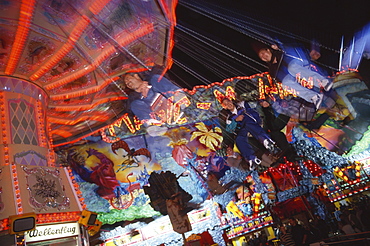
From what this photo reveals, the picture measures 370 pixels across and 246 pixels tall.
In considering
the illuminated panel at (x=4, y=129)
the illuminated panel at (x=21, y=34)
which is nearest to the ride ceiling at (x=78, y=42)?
the illuminated panel at (x=21, y=34)

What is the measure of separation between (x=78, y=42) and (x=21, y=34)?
967 millimetres

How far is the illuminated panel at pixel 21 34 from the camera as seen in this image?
483 centimetres

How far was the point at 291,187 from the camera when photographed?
12.6 metres

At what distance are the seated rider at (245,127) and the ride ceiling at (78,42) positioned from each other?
5700mm

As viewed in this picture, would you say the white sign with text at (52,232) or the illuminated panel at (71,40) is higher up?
the illuminated panel at (71,40)

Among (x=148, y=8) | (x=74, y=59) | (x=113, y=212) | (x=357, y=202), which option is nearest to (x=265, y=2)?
(x=148, y=8)

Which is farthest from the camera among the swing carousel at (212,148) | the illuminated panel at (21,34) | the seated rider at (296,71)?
the seated rider at (296,71)

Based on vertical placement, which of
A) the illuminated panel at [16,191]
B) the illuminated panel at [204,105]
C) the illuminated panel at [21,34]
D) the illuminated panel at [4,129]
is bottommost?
the illuminated panel at [16,191]

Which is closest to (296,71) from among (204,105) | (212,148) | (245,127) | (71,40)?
(245,127)

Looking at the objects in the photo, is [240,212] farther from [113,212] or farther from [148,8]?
[148,8]

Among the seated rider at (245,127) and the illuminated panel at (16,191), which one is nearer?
the illuminated panel at (16,191)

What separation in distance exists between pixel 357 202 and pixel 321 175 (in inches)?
65.0

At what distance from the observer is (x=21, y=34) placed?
213 inches

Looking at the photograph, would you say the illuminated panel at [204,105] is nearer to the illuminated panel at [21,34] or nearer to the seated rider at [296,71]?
the seated rider at [296,71]
